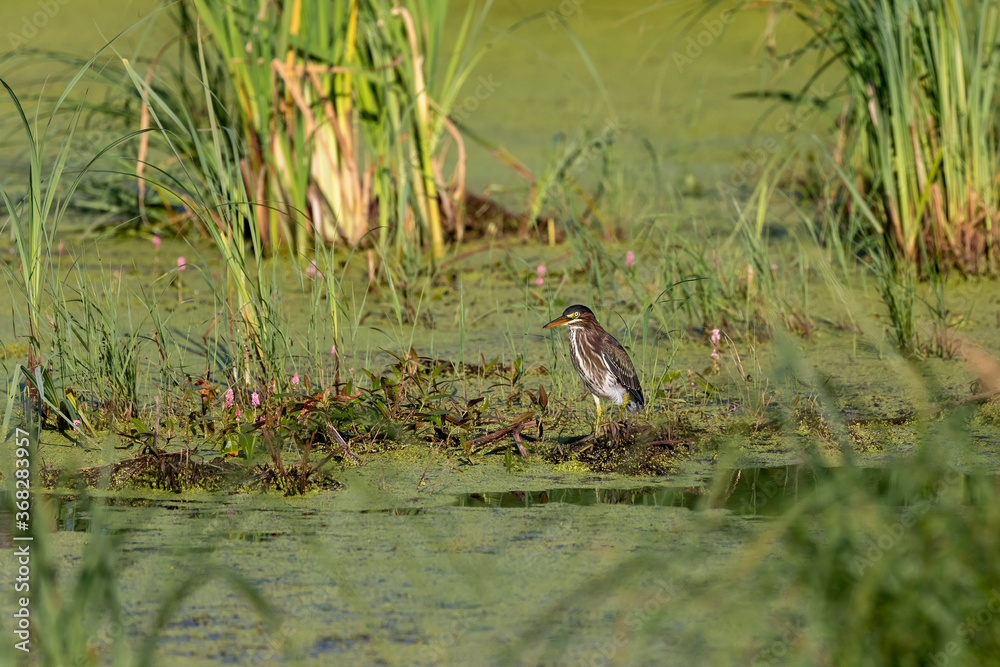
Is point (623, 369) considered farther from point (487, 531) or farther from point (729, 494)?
point (487, 531)

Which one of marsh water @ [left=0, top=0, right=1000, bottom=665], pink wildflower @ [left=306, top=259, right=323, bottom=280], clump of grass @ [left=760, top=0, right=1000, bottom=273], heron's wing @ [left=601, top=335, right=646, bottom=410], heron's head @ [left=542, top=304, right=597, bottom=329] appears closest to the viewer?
marsh water @ [left=0, top=0, right=1000, bottom=665]

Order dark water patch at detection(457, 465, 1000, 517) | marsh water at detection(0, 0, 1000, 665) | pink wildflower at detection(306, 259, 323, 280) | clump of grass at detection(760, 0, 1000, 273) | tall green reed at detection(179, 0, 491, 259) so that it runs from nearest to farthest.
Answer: marsh water at detection(0, 0, 1000, 665)
dark water patch at detection(457, 465, 1000, 517)
pink wildflower at detection(306, 259, 323, 280)
clump of grass at detection(760, 0, 1000, 273)
tall green reed at detection(179, 0, 491, 259)

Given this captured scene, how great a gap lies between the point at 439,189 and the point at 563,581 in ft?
12.6

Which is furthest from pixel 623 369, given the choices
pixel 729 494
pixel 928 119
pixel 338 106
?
pixel 338 106

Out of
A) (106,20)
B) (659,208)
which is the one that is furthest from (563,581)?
(106,20)

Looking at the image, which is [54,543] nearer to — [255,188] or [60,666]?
[60,666]

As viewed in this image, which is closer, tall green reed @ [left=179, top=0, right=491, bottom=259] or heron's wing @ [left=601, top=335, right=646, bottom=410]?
heron's wing @ [left=601, top=335, right=646, bottom=410]

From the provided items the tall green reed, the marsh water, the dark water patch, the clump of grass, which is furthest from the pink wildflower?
the clump of grass

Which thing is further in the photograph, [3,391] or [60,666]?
[3,391]

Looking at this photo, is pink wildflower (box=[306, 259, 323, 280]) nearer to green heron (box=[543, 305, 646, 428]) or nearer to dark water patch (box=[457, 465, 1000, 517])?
dark water patch (box=[457, 465, 1000, 517])

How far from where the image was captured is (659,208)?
677cm

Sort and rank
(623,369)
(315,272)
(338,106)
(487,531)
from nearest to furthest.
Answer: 1. (487,531)
2. (315,272)
3. (623,369)
4. (338,106)

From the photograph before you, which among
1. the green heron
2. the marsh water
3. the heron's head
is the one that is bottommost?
the marsh water

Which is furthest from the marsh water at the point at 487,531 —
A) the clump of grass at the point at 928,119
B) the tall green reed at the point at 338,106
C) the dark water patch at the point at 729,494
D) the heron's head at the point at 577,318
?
the tall green reed at the point at 338,106
